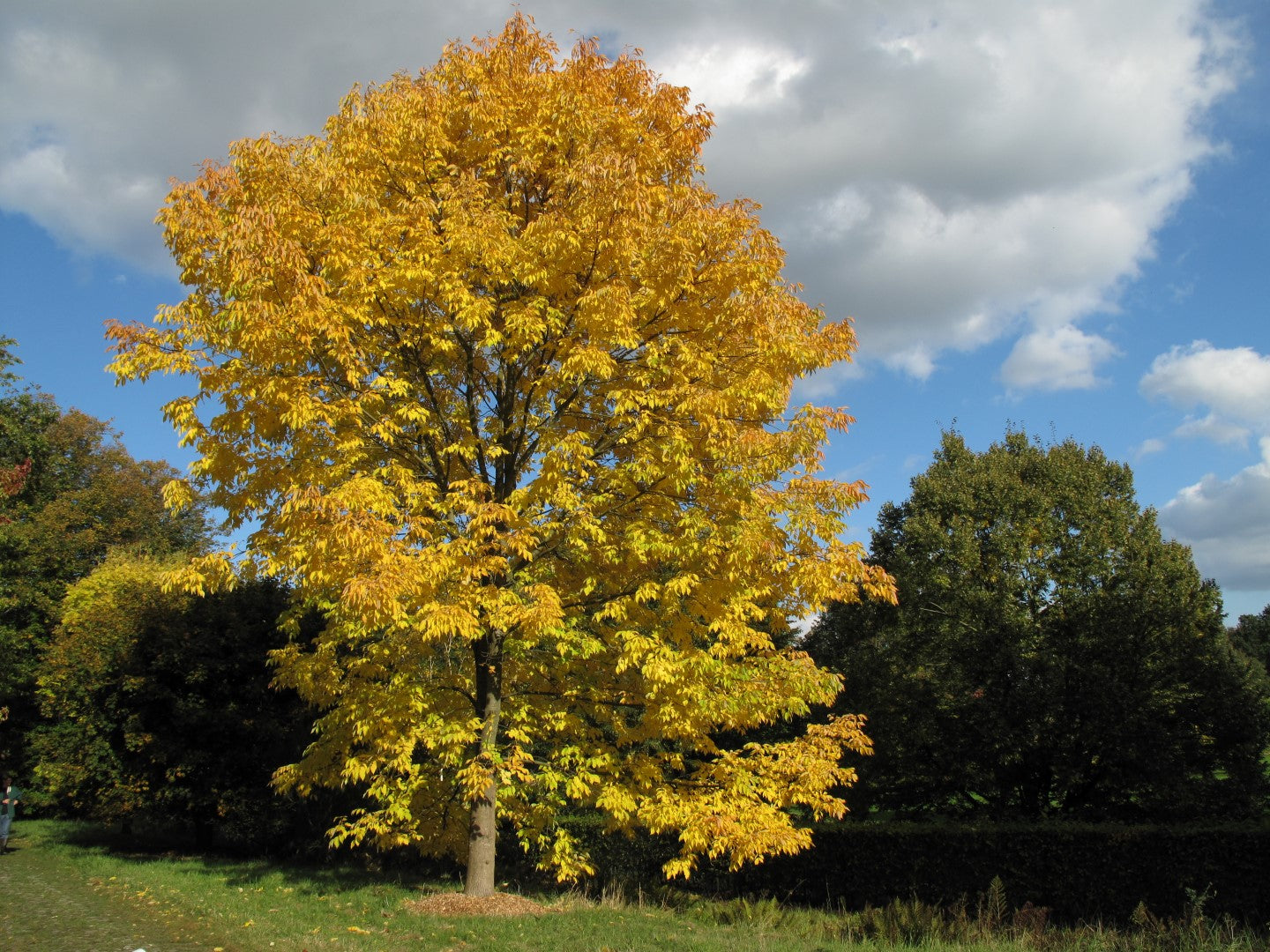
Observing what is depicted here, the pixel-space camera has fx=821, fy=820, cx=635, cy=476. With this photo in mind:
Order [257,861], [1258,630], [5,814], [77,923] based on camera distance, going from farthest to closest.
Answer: [1258,630] → [5,814] → [257,861] → [77,923]

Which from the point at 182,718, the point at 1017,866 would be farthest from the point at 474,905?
the point at 182,718

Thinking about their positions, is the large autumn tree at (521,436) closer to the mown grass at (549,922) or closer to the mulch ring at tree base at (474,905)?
the mulch ring at tree base at (474,905)

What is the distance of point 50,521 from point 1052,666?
92.4ft

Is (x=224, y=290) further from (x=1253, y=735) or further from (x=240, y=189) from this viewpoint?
(x=1253, y=735)

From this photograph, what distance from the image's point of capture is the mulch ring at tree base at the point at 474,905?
8273 mm

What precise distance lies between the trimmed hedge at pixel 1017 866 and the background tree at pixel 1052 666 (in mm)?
6571

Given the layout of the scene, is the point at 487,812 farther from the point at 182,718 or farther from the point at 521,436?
the point at 182,718

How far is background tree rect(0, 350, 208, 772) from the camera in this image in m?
23.4

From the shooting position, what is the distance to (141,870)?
41.3 feet

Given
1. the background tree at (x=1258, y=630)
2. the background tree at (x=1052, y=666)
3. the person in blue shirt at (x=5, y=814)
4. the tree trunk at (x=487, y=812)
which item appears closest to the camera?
the tree trunk at (x=487, y=812)

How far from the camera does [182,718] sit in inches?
603

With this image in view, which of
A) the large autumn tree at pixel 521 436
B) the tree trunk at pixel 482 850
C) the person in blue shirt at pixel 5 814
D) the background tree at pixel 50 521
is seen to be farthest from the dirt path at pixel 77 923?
the background tree at pixel 50 521

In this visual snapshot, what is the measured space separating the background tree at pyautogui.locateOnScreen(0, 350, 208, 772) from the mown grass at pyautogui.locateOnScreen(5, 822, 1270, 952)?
12.1 m

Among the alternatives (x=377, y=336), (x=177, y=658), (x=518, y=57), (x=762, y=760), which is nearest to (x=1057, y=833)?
(x=762, y=760)
